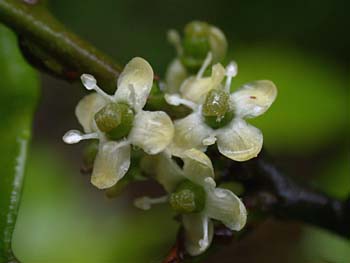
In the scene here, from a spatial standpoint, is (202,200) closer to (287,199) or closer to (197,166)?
(197,166)

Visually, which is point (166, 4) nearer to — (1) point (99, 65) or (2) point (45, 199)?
(2) point (45, 199)

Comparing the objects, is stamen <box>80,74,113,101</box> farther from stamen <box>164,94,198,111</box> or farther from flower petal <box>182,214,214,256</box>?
flower petal <box>182,214,214,256</box>

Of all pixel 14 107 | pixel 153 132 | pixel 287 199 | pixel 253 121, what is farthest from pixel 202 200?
pixel 253 121

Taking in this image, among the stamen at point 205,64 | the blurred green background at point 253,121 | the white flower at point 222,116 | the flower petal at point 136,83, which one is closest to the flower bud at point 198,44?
the stamen at point 205,64

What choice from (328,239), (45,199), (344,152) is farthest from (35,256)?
(344,152)

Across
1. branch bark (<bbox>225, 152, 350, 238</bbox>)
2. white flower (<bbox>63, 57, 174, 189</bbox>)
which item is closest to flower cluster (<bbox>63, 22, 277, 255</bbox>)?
white flower (<bbox>63, 57, 174, 189</bbox>)

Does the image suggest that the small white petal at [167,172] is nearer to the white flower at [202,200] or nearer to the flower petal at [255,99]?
the white flower at [202,200]
